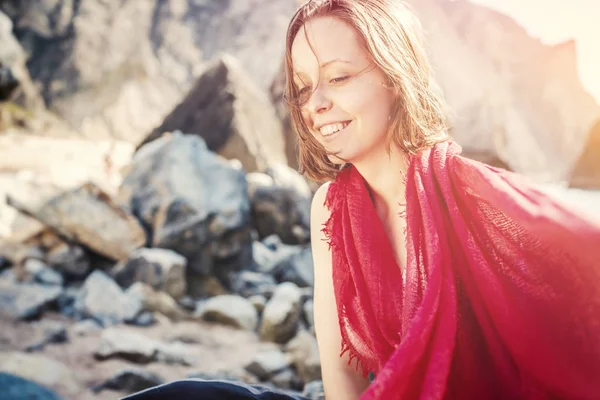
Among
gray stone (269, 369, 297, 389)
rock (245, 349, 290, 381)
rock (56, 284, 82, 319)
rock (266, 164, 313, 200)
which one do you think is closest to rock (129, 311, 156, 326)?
rock (56, 284, 82, 319)

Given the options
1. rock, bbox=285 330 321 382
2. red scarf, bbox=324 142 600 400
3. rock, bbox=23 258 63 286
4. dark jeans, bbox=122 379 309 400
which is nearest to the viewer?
red scarf, bbox=324 142 600 400

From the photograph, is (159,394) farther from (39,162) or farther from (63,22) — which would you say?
(63,22)

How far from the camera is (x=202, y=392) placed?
41.3 inches

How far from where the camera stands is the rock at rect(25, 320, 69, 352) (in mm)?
2965

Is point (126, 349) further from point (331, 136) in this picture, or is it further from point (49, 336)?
point (331, 136)

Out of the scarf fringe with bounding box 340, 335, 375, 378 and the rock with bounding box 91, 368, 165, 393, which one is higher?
the scarf fringe with bounding box 340, 335, 375, 378

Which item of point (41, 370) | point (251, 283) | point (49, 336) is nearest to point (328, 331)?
point (41, 370)

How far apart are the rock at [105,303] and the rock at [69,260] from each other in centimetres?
58

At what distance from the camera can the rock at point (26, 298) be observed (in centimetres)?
338

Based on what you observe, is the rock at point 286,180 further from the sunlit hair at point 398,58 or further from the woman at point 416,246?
the sunlit hair at point 398,58

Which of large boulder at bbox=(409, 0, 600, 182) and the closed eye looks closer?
the closed eye

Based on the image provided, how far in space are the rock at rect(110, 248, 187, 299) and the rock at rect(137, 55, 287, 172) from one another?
14.5ft

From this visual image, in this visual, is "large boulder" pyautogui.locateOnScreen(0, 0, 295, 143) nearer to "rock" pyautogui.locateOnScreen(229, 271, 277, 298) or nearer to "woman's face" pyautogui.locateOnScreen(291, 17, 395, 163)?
"rock" pyautogui.locateOnScreen(229, 271, 277, 298)

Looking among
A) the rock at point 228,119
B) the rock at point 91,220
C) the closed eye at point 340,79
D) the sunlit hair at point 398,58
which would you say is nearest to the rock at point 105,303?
the rock at point 91,220
